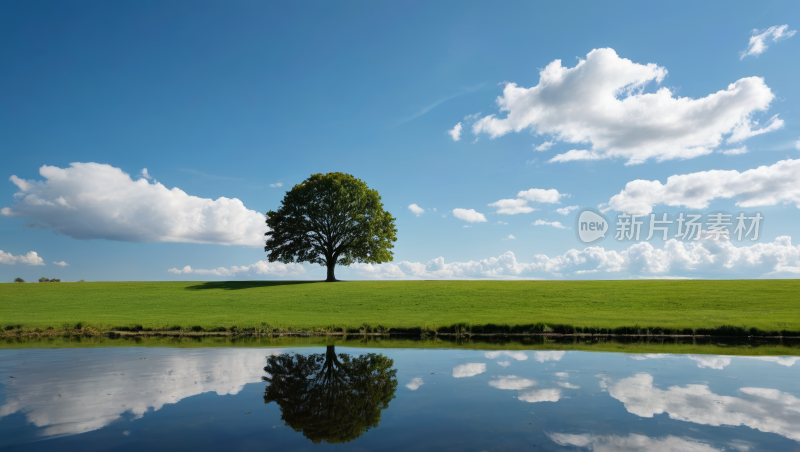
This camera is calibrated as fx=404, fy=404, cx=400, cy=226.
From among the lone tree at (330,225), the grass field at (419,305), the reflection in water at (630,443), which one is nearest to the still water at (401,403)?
the reflection in water at (630,443)

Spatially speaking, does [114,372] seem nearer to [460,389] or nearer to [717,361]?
[460,389]

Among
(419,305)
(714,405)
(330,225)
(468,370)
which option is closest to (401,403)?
(468,370)

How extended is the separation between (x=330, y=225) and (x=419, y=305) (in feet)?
88.1

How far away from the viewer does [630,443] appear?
7.55 metres

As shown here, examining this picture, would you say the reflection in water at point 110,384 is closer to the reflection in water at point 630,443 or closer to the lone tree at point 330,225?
the reflection in water at point 630,443

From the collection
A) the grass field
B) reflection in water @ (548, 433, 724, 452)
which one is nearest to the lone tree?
the grass field

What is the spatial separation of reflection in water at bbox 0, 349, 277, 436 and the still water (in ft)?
0.17

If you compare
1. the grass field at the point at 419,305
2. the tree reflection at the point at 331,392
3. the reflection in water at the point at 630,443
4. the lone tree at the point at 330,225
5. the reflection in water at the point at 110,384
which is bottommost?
the reflection in water at the point at 630,443

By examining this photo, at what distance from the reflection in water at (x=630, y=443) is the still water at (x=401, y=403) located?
0.04m

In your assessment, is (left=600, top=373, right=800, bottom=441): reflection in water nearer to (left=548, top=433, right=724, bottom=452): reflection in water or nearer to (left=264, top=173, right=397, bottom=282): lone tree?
(left=548, top=433, right=724, bottom=452): reflection in water

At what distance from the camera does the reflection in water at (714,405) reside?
8547mm

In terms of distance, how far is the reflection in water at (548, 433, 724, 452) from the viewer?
7277 mm

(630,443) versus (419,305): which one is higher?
(419,305)

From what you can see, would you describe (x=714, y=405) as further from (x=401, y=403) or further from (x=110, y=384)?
(x=110, y=384)
